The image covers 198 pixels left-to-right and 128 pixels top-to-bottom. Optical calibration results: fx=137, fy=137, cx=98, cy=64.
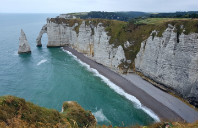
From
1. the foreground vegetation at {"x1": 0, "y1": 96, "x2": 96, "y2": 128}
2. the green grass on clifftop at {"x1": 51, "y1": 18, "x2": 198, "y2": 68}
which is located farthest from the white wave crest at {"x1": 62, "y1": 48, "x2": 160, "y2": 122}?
the foreground vegetation at {"x1": 0, "y1": 96, "x2": 96, "y2": 128}

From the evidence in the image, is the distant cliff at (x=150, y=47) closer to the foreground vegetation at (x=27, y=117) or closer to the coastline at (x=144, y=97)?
the coastline at (x=144, y=97)

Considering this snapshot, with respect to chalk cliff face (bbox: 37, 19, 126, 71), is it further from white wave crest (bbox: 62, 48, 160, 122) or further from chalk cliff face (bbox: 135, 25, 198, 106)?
chalk cliff face (bbox: 135, 25, 198, 106)

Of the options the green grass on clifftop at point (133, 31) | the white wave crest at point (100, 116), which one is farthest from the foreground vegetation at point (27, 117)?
the green grass on clifftop at point (133, 31)

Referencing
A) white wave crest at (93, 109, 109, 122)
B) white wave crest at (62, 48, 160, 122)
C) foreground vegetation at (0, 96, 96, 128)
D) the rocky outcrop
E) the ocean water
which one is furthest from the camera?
the rocky outcrop

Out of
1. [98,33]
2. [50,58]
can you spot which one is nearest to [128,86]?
[98,33]

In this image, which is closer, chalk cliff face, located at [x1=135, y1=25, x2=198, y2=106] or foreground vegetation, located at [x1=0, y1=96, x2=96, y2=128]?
foreground vegetation, located at [x1=0, y1=96, x2=96, y2=128]
